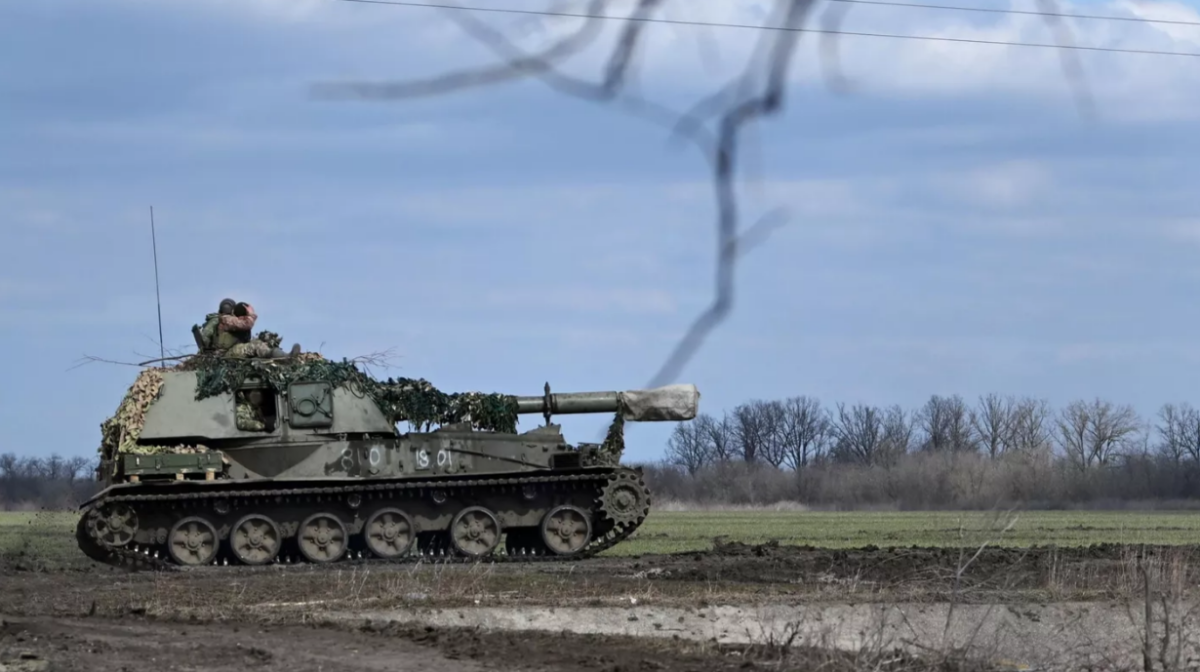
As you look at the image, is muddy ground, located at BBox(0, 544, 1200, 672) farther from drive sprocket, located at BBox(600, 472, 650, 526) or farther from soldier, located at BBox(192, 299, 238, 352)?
soldier, located at BBox(192, 299, 238, 352)

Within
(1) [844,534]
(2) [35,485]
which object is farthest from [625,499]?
(2) [35,485]

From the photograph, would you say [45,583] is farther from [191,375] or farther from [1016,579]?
[1016,579]

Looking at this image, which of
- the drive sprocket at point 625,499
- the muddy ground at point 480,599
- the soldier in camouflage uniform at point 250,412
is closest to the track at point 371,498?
the drive sprocket at point 625,499

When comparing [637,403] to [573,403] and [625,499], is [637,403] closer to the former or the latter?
[573,403]

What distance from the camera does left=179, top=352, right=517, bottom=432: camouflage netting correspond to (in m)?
23.0

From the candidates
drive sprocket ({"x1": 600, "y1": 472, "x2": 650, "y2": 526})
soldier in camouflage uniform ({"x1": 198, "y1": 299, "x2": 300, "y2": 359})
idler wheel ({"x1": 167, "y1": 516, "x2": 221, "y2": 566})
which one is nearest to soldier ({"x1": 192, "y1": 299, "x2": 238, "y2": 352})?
soldier in camouflage uniform ({"x1": 198, "y1": 299, "x2": 300, "y2": 359})

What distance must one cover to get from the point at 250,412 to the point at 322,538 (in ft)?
6.50

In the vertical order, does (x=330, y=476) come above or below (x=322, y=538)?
above

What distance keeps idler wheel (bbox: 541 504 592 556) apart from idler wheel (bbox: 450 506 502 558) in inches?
28.6

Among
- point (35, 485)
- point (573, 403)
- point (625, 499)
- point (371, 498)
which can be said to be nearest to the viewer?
point (371, 498)

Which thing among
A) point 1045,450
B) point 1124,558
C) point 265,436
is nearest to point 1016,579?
point 1124,558

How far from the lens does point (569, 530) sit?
23375 mm

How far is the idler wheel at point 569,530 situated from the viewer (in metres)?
23.3

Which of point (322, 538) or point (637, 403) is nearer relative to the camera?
point (322, 538)
